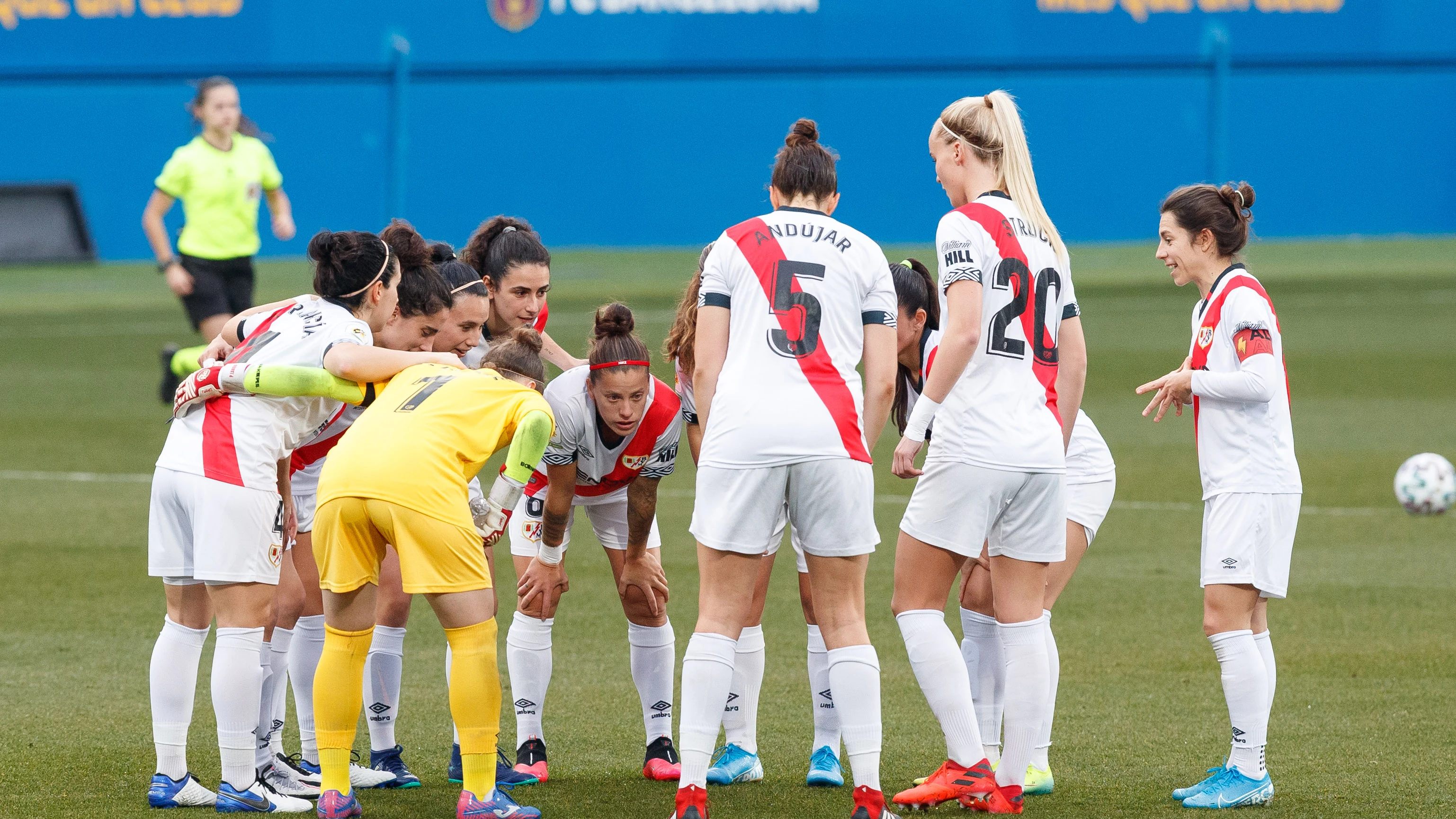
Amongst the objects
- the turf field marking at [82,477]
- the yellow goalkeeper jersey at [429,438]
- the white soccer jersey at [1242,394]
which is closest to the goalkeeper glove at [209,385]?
the yellow goalkeeper jersey at [429,438]

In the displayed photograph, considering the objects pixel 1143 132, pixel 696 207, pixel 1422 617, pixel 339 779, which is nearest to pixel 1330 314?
pixel 1143 132

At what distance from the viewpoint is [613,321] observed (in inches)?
192

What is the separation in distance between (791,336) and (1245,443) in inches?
59.0

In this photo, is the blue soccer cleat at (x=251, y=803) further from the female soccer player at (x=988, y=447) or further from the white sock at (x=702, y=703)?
the female soccer player at (x=988, y=447)

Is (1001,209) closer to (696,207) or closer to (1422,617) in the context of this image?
(1422,617)

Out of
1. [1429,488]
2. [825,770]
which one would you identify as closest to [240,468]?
[825,770]

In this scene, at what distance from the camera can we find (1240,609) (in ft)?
15.9

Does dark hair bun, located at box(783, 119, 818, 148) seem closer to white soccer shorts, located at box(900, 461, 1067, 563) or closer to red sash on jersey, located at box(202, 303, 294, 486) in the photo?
white soccer shorts, located at box(900, 461, 1067, 563)

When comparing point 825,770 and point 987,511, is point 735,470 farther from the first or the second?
point 825,770

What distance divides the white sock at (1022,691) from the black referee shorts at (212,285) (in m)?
9.42

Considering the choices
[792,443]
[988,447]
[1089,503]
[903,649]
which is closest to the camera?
[792,443]

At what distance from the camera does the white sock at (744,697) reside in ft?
17.2

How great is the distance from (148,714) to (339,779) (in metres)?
1.71

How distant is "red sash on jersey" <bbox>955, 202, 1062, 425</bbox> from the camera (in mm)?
4535
